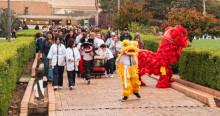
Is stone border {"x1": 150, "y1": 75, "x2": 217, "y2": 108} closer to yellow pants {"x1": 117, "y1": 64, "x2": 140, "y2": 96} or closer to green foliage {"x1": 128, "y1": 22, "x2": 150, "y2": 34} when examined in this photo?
yellow pants {"x1": 117, "y1": 64, "x2": 140, "y2": 96}

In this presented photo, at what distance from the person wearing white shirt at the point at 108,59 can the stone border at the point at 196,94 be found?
4553 millimetres

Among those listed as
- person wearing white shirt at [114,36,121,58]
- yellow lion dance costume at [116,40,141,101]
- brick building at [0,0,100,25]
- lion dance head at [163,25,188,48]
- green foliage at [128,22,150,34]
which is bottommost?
brick building at [0,0,100,25]

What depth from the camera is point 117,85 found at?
19.0 metres

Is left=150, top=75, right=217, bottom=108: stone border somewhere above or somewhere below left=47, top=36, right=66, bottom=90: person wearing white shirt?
below

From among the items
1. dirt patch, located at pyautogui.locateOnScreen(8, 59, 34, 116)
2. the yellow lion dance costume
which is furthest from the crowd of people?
the yellow lion dance costume

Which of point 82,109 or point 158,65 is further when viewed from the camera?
point 158,65

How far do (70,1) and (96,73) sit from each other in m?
121

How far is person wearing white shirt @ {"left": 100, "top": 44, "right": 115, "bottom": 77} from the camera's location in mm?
22069

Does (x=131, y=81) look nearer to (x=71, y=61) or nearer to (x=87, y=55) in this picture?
(x=71, y=61)

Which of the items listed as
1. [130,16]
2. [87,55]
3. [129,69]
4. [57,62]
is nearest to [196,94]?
[129,69]

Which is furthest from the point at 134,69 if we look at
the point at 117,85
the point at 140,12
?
the point at 140,12

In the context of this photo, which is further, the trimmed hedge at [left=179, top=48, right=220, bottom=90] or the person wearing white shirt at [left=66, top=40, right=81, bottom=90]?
the person wearing white shirt at [left=66, top=40, right=81, bottom=90]

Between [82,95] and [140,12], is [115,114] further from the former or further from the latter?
[140,12]

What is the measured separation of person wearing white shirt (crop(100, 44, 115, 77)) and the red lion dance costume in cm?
391
